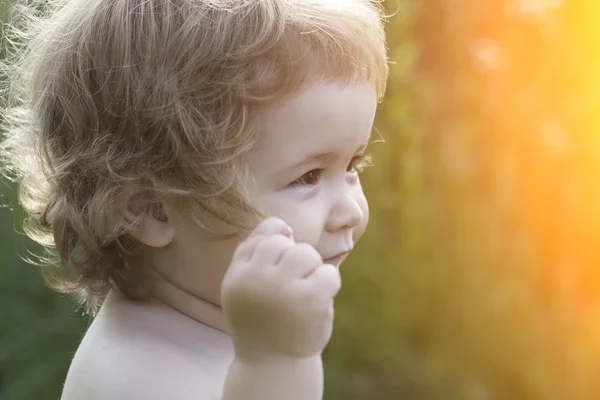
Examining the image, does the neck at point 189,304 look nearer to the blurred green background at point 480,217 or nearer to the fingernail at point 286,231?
the fingernail at point 286,231

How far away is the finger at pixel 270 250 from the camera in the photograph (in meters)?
1.11

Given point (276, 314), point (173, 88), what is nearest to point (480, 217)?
point (173, 88)

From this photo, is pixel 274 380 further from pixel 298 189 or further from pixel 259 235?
pixel 298 189

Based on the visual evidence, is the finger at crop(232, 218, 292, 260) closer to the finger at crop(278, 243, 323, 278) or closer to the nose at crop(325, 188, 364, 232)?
the finger at crop(278, 243, 323, 278)

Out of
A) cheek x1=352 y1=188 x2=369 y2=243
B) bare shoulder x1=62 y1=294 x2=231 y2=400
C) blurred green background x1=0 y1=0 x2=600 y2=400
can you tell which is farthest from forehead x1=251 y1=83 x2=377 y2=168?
blurred green background x1=0 y1=0 x2=600 y2=400

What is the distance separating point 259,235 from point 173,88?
0.88 feet

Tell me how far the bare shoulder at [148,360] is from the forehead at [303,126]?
26 cm

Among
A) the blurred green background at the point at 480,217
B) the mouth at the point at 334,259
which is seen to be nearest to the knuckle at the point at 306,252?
the mouth at the point at 334,259

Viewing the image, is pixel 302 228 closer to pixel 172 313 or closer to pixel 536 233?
pixel 172 313

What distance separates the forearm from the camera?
3.69 ft

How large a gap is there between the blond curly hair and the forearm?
0.81ft

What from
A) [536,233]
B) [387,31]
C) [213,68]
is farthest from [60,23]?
[536,233]

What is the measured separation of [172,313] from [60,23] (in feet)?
1.51

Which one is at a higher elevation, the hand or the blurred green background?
the hand
